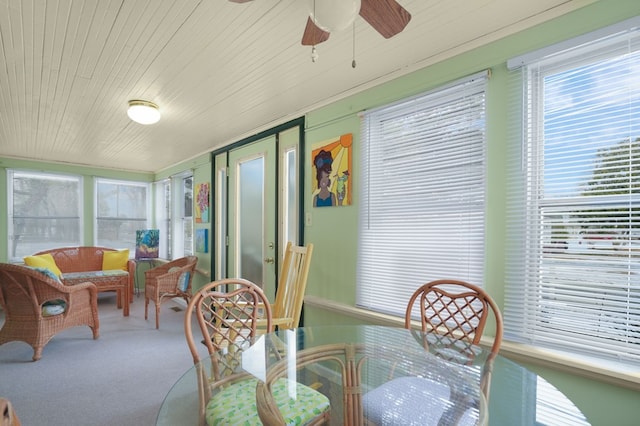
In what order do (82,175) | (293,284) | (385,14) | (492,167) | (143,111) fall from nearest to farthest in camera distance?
1. (385,14)
2. (492,167)
3. (293,284)
4. (143,111)
5. (82,175)

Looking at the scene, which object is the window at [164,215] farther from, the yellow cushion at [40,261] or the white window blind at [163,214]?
the yellow cushion at [40,261]

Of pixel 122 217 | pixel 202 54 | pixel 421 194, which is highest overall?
pixel 202 54

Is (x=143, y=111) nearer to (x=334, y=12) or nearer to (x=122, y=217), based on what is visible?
(x=334, y=12)

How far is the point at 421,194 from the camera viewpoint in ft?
6.99

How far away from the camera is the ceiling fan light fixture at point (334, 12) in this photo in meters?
1.03

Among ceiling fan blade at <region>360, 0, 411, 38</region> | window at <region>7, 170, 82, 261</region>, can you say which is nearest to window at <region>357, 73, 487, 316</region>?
ceiling fan blade at <region>360, 0, 411, 38</region>

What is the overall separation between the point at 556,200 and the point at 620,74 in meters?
0.62

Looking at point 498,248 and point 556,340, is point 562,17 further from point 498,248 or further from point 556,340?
point 556,340

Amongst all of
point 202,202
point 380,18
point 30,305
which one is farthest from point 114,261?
point 380,18

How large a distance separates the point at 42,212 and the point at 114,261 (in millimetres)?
1480

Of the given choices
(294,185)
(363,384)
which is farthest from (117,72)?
(363,384)

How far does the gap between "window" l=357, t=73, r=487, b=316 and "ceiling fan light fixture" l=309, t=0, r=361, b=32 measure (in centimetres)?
117

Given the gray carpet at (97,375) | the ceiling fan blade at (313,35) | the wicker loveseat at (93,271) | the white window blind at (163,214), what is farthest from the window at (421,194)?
the white window blind at (163,214)

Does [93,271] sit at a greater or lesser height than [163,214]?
lesser
